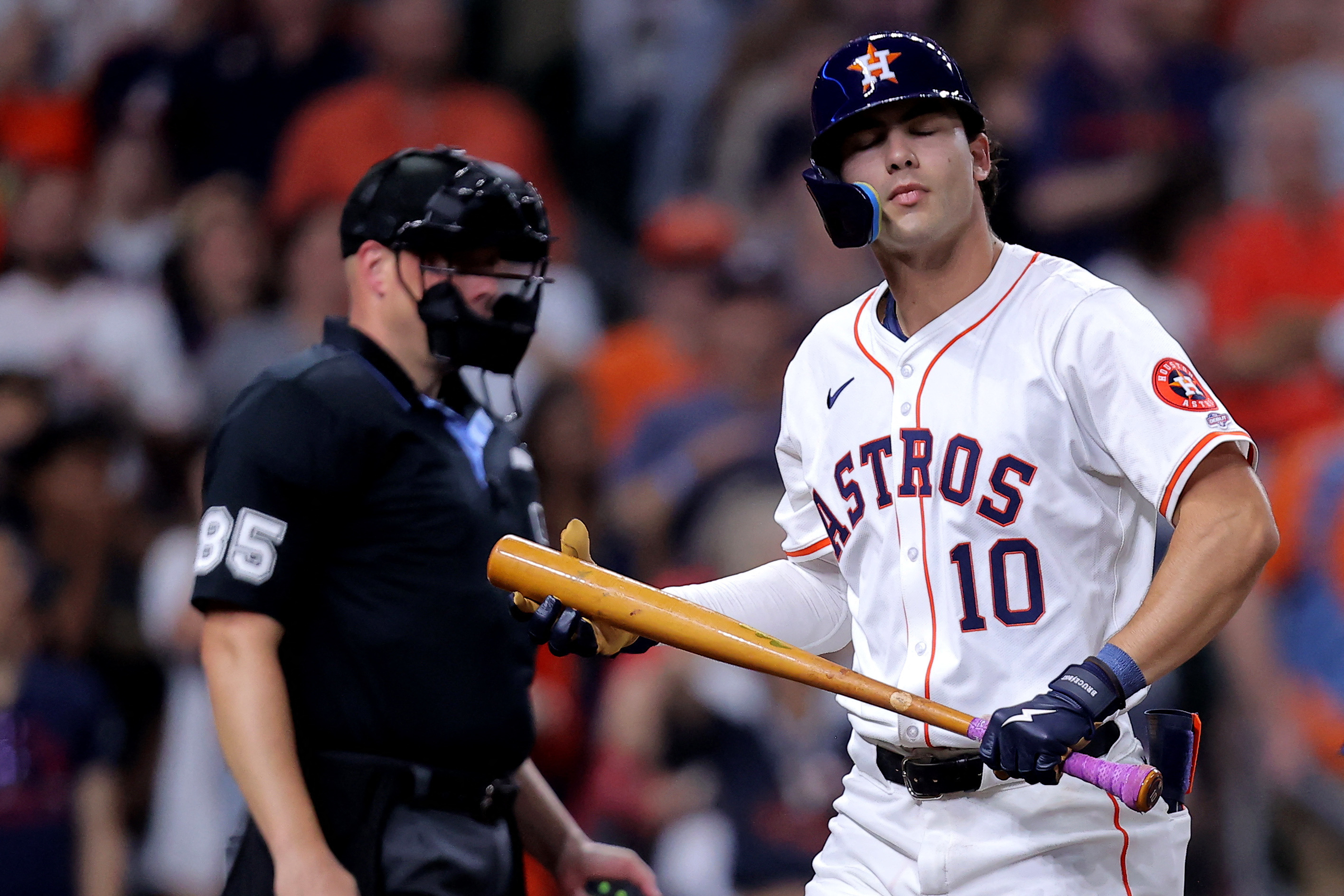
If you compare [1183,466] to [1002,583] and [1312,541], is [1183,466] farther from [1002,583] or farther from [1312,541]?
[1312,541]

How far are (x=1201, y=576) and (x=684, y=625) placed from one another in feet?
2.47

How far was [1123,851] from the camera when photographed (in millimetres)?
2221

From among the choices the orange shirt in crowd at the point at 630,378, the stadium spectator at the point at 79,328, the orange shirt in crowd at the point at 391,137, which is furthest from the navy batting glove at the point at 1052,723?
the stadium spectator at the point at 79,328

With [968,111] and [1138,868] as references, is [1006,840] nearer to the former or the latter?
[1138,868]

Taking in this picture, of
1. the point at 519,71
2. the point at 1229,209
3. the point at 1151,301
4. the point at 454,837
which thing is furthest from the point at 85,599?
the point at 1229,209

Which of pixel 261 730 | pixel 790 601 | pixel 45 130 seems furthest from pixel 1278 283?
pixel 45 130

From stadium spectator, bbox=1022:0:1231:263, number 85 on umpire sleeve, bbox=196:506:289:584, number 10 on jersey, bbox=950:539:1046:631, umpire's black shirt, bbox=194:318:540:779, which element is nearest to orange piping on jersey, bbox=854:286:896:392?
number 10 on jersey, bbox=950:539:1046:631

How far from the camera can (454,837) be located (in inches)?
106

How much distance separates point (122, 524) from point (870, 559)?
14.7ft

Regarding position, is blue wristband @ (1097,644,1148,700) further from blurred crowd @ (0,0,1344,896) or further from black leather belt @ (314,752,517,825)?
blurred crowd @ (0,0,1344,896)

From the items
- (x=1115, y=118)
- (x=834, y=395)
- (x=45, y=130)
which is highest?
(x=45, y=130)

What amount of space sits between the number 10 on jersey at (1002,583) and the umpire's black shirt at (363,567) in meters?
0.92

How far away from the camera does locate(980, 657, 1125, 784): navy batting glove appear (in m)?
1.91

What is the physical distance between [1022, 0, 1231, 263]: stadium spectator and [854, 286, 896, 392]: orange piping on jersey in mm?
3294
